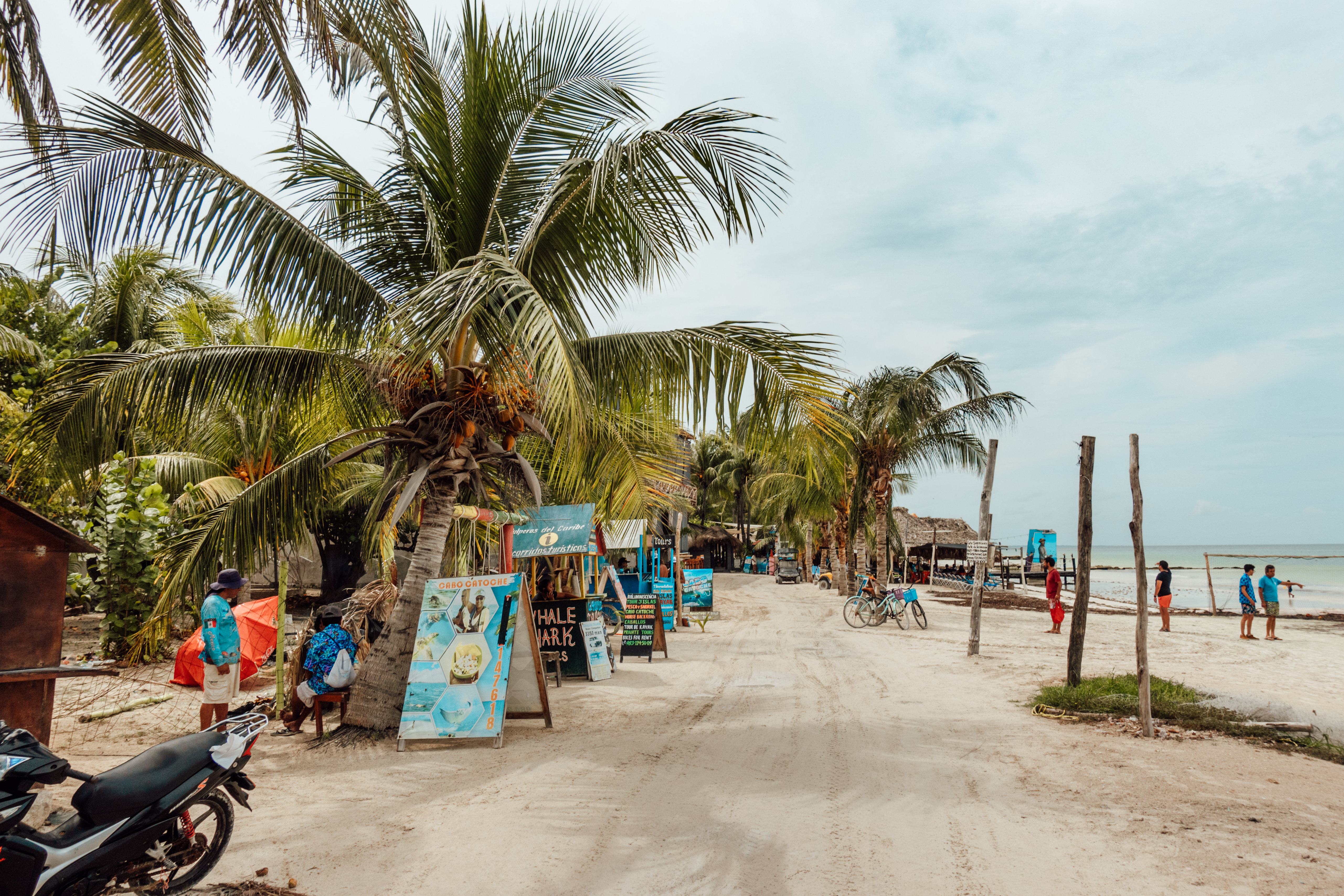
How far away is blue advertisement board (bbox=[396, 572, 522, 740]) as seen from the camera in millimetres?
6852

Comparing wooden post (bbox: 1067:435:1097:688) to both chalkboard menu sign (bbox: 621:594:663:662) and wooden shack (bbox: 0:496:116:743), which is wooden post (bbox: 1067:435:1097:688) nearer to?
chalkboard menu sign (bbox: 621:594:663:662)

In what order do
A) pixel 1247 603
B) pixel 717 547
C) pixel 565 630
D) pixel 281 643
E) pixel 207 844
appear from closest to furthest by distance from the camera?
1. pixel 207 844
2. pixel 281 643
3. pixel 565 630
4. pixel 1247 603
5. pixel 717 547

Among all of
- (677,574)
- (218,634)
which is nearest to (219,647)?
(218,634)

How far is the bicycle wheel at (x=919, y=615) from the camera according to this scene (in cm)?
1750

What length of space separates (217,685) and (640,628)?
7.00 meters

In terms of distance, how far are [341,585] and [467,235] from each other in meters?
17.2

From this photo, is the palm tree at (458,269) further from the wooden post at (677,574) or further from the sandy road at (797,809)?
the wooden post at (677,574)

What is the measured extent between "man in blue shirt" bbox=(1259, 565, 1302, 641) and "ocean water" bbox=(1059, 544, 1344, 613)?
66cm

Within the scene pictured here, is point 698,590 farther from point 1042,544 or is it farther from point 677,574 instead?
point 1042,544

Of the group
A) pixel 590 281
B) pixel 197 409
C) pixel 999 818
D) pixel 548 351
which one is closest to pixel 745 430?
pixel 590 281

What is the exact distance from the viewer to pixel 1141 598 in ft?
24.9

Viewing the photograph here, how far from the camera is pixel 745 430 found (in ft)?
27.4


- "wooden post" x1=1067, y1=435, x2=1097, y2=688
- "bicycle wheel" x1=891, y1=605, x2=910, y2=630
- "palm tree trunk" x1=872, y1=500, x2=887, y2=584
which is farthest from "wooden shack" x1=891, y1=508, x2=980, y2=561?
"wooden post" x1=1067, y1=435, x2=1097, y2=688

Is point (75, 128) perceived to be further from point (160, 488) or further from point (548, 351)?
point (160, 488)
